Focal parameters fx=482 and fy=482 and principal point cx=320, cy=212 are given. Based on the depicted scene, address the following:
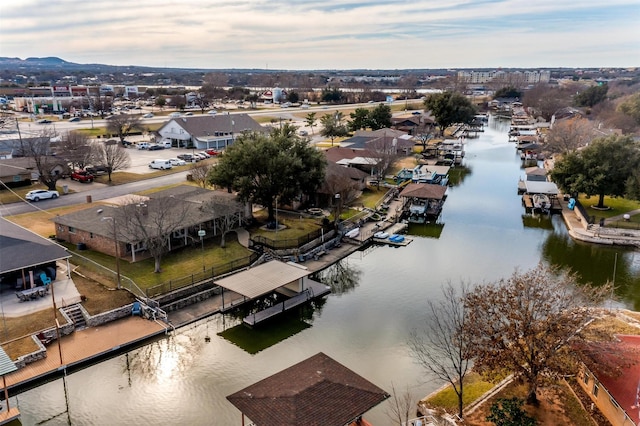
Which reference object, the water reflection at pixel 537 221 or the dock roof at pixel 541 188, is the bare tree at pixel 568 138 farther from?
the water reflection at pixel 537 221

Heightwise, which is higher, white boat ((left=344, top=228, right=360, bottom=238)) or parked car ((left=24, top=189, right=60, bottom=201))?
parked car ((left=24, top=189, right=60, bottom=201))

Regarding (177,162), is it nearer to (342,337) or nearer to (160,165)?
(160,165)

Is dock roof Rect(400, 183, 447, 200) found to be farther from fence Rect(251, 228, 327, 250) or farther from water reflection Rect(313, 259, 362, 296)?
fence Rect(251, 228, 327, 250)

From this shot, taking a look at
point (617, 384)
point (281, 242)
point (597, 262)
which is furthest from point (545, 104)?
point (617, 384)

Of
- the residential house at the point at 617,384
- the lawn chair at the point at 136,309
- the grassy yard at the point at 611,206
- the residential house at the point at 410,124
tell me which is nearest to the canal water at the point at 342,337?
the lawn chair at the point at 136,309

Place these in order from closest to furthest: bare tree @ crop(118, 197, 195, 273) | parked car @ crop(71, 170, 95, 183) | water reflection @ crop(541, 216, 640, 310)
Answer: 1. bare tree @ crop(118, 197, 195, 273)
2. water reflection @ crop(541, 216, 640, 310)
3. parked car @ crop(71, 170, 95, 183)

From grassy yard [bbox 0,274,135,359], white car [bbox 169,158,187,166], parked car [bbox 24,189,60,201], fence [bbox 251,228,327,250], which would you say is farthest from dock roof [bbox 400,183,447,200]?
parked car [bbox 24,189,60,201]

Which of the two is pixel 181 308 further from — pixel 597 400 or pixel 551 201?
pixel 551 201
